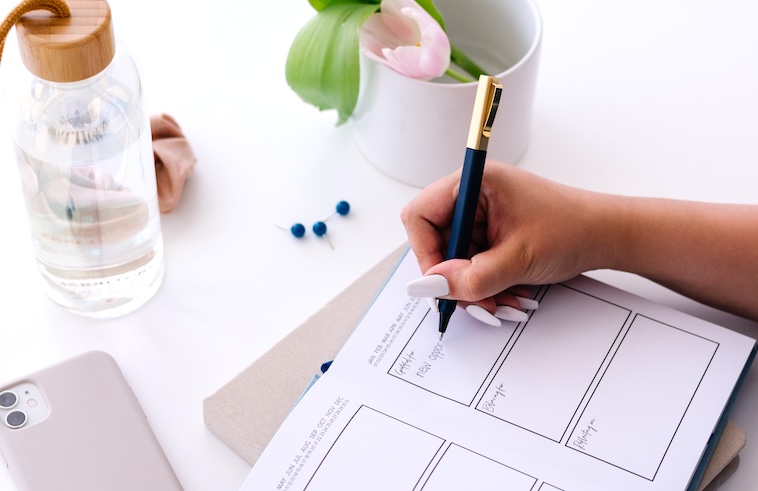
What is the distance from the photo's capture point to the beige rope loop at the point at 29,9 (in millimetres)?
662

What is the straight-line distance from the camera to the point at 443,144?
2.92 feet

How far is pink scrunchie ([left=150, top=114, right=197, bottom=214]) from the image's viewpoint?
35.3 inches

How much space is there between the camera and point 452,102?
85 cm

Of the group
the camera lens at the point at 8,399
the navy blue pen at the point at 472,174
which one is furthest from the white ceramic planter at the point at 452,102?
the camera lens at the point at 8,399

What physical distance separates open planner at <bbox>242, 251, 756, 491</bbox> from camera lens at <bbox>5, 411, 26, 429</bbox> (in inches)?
7.5

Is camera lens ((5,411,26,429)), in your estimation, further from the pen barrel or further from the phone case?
the pen barrel

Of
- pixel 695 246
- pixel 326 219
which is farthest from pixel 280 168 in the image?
pixel 695 246

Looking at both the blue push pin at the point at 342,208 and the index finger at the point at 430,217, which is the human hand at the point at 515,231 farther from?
the blue push pin at the point at 342,208

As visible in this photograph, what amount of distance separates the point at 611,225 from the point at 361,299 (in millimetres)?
223

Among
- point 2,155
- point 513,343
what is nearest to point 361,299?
point 513,343

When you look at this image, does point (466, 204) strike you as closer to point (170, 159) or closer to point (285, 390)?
point (285, 390)

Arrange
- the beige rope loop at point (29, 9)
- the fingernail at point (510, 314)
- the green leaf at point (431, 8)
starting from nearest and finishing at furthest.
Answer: the beige rope loop at point (29, 9) < the fingernail at point (510, 314) < the green leaf at point (431, 8)

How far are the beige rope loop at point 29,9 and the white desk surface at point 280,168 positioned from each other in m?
0.27

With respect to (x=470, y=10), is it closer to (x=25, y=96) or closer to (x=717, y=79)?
(x=717, y=79)
